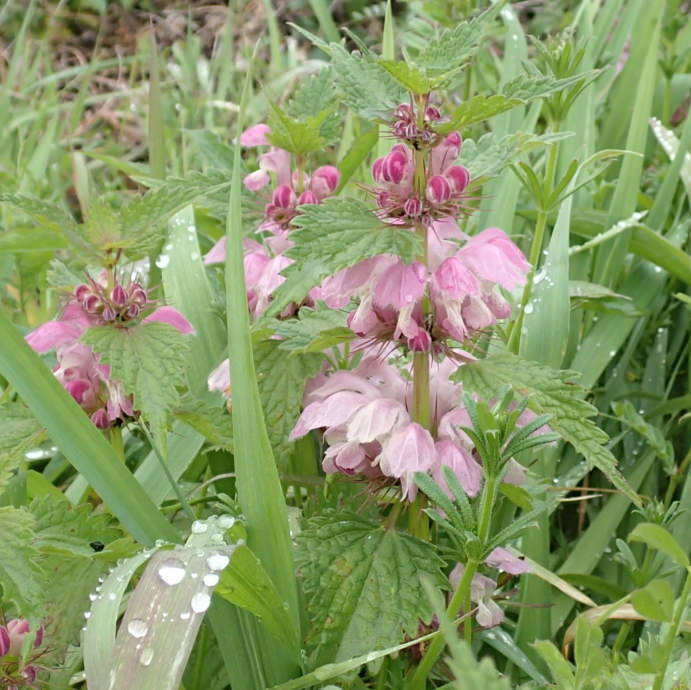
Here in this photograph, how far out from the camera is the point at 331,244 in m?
0.79

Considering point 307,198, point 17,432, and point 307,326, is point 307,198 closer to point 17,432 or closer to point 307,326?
point 307,326

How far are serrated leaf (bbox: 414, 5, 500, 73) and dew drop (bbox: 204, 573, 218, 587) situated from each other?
1.41ft

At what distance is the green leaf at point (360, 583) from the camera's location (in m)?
0.80

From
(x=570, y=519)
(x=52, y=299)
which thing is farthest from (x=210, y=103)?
(x=570, y=519)

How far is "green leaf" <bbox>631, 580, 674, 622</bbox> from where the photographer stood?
0.63 m

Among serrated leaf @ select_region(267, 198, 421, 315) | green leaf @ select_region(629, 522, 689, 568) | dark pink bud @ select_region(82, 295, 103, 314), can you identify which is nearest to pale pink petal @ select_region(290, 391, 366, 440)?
serrated leaf @ select_region(267, 198, 421, 315)

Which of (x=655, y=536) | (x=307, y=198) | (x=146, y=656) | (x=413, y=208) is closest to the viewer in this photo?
(x=655, y=536)

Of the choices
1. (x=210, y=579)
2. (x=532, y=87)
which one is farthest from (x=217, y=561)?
(x=532, y=87)

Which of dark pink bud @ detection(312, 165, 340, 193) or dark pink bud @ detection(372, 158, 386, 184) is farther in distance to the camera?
dark pink bud @ detection(312, 165, 340, 193)

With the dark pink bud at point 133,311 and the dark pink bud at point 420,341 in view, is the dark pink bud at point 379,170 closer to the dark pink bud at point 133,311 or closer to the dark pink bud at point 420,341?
the dark pink bud at point 420,341

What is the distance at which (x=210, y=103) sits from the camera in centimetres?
254

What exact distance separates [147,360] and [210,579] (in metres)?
0.21

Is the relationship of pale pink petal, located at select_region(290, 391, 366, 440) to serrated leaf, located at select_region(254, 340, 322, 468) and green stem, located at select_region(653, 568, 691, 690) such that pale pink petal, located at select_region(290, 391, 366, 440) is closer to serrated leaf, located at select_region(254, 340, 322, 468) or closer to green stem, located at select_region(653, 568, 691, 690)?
serrated leaf, located at select_region(254, 340, 322, 468)

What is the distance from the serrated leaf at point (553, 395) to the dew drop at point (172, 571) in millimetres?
280
